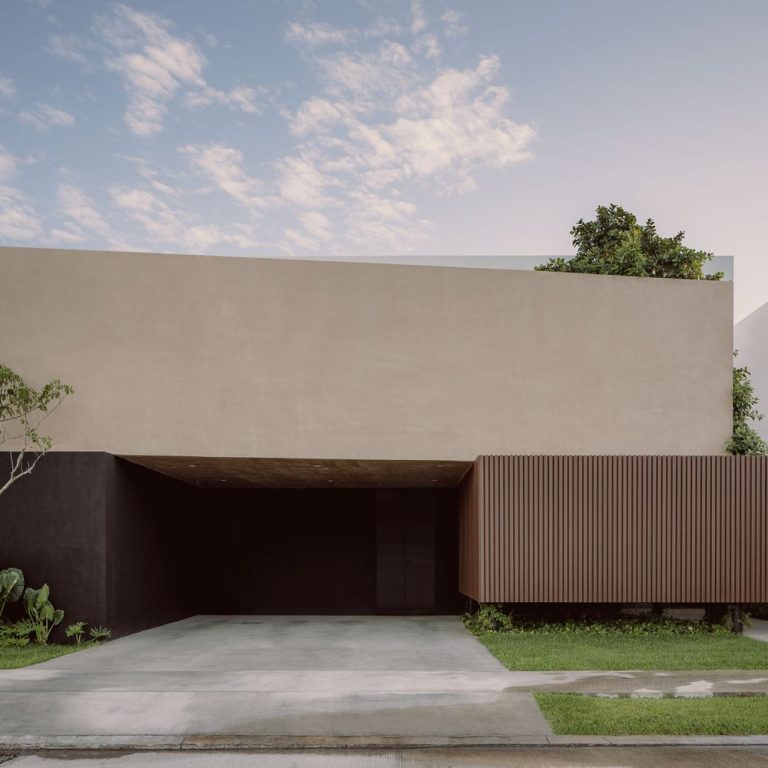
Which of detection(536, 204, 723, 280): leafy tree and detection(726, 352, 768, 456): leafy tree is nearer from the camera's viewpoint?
detection(726, 352, 768, 456): leafy tree

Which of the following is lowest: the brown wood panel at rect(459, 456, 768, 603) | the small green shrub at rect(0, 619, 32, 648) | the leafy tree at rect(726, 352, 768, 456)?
the small green shrub at rect(0, 619, 32, 648)

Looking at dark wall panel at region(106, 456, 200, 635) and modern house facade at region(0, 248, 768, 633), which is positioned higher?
modern house facade at region(0, 248, 768, 633)

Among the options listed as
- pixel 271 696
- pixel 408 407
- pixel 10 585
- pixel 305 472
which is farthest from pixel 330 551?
pixel 271 696

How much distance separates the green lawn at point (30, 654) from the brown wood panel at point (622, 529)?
702 cm

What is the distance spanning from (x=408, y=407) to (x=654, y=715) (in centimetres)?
764

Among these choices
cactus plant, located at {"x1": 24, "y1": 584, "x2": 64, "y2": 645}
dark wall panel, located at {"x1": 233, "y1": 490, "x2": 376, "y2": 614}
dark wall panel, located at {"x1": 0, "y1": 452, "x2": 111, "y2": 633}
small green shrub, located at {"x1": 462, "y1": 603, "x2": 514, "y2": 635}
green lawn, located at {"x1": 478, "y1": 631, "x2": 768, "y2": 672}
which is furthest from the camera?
dark wall panel, located at {"x1": 233, "y1": 490, "x2": 376, "y2": 614}

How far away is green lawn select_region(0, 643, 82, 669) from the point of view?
988cm

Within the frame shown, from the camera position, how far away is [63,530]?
12.5 metres

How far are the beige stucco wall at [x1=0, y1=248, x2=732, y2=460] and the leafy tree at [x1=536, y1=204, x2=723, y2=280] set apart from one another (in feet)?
19.5

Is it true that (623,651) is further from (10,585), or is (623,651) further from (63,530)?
(10,585)

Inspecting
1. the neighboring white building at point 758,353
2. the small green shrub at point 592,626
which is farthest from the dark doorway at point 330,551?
the neighboring white building at point 758,353

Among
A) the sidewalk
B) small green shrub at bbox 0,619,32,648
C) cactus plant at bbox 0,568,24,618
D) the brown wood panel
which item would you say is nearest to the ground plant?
the sidewalk

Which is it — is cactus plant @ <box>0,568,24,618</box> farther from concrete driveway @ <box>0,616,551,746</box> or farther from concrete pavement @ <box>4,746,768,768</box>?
concrete pavement @ <box>4,746,768,768</box>

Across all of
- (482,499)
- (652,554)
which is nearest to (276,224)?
(482,499)
